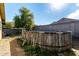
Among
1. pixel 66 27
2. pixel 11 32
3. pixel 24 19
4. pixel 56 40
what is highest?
pixel 24 19

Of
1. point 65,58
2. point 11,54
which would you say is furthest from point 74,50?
point 11,54

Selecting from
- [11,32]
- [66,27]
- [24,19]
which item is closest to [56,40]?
[66,27]

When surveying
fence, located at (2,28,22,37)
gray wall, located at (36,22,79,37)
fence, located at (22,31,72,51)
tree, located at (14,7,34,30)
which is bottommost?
fence, located at (22,31,72,51)

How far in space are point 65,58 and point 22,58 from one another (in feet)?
3.13

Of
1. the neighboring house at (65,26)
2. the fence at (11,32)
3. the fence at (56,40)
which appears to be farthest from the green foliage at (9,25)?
the fence at (56,40)

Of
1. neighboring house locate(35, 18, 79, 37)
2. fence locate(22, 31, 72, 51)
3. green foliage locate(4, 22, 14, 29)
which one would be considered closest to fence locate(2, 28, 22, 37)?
green foliage locate(4, 22, 14, 29)

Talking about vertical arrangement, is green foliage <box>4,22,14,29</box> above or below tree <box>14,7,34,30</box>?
below

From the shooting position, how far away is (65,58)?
366 centimetres

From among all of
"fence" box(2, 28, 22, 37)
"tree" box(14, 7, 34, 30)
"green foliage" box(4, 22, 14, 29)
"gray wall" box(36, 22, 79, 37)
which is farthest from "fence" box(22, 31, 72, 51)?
"green foliage" box(4, 22, 14, 29)

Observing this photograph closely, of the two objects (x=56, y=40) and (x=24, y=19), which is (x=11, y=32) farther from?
(x=56, y=40)

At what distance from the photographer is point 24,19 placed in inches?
155

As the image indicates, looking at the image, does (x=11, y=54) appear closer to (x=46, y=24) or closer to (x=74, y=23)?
(x=46, y=24)

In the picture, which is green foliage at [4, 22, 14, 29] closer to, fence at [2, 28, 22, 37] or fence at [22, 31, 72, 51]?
fence at [2, 28, 22, 37]

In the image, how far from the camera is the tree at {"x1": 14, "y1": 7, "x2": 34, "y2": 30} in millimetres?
3928
